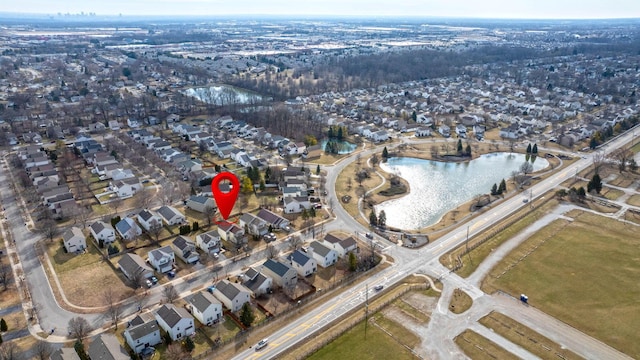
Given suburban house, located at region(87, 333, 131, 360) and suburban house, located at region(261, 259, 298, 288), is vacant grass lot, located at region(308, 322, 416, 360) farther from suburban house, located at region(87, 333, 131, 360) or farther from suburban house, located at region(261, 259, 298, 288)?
suburban house, located at region(87, 333, 131, 360)

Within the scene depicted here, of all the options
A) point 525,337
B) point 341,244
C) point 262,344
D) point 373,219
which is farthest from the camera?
point 373,219

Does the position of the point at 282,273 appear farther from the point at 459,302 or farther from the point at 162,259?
the point at 459,302

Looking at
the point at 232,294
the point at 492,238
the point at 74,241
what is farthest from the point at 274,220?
the point at 492,238

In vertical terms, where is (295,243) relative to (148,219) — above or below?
below

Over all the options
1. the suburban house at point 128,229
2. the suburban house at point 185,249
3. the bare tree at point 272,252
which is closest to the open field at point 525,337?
the bare tree at point 272,252

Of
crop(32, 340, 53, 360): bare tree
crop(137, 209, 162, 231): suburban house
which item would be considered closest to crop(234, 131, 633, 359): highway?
crop(32, 340, 53, 360): bare tree

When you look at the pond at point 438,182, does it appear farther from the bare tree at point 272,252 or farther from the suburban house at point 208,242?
the suburban house at point 208,242

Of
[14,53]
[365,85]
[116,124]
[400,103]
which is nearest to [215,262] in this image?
[116,124]
